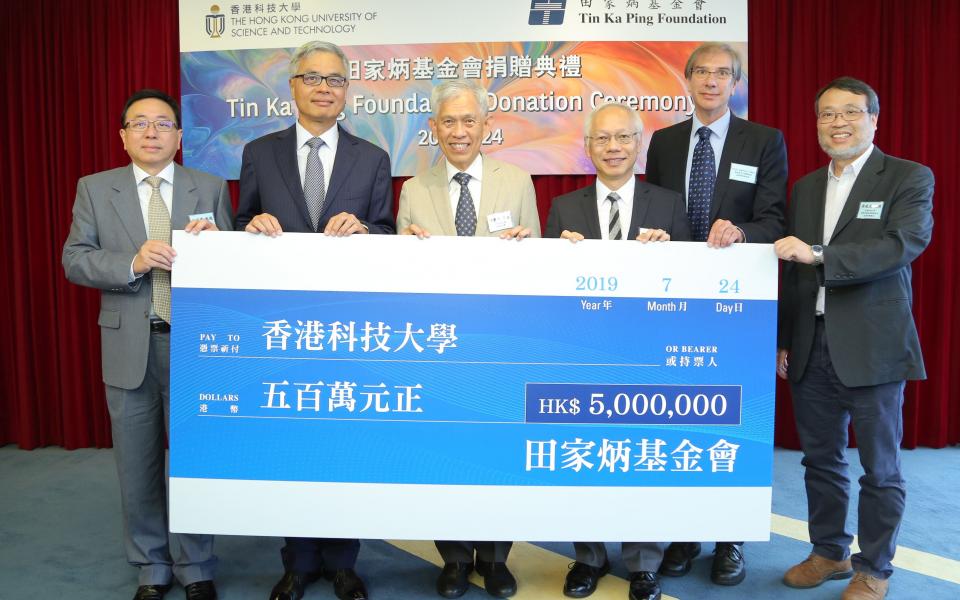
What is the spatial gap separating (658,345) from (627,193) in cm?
59

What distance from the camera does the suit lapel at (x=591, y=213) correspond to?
2588 millimetres

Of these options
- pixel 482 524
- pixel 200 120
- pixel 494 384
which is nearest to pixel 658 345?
pixel 494 384

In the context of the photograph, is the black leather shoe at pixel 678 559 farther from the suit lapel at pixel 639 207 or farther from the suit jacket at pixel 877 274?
the suit lapel at pixel 639 207

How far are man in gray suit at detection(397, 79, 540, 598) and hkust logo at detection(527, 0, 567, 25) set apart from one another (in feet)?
6.14

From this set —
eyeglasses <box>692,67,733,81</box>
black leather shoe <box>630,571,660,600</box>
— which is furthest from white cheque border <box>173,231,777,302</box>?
black leather shoe <box>630,571,660,600</box>

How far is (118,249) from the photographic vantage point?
8.41ft

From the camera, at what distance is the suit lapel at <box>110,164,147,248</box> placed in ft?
8.39

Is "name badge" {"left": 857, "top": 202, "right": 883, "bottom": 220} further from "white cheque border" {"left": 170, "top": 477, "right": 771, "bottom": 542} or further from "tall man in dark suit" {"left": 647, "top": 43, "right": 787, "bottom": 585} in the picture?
"white cheque border" {"left": 170, "top": 477, "right": 771, "bottom": 542}

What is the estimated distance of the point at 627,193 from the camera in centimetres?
261

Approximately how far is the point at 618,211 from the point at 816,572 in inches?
60.7

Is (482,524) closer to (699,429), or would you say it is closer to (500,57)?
(699,429)

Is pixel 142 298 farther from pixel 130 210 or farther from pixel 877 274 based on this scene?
pixel 877 274

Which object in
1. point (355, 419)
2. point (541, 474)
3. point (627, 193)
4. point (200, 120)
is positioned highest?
point (200, 120)

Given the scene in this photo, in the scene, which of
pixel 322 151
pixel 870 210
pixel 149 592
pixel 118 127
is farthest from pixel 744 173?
pixel 118 127
